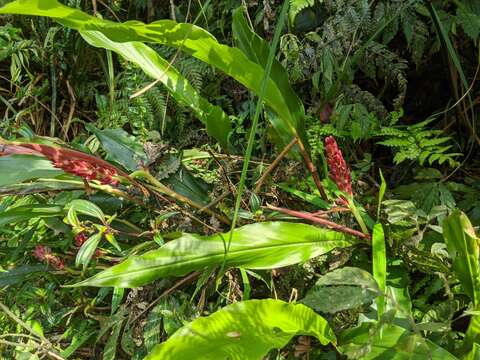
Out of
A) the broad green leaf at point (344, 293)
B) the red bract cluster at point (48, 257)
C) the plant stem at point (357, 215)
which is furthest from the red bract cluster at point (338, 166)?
the red bract cluster at point (48, 257)

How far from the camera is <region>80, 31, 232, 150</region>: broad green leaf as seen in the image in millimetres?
964

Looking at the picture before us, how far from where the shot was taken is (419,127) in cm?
99

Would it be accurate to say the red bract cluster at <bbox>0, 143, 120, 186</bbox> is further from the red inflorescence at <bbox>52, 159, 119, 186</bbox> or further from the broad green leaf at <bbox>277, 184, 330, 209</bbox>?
the broad green leaf at <bbox>277, 184, 330, 209</bbox>

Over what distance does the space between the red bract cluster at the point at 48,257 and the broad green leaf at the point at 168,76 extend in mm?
342

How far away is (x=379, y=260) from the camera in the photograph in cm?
83

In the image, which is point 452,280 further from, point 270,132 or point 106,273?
point 106,273

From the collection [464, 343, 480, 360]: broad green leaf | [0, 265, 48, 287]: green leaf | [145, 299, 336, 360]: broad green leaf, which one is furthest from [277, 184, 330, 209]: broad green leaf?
[0, 265, 48, 287]: green leaf

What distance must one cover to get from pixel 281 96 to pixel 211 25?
47 centimetres

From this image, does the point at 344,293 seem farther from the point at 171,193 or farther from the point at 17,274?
the point at 17,274

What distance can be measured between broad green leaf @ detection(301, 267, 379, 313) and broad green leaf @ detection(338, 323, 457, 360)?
0.04 metres

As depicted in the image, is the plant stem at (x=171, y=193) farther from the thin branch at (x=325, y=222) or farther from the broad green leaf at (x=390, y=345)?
the broad green leaf at (x=390, y=345)

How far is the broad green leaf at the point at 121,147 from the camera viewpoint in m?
1.01

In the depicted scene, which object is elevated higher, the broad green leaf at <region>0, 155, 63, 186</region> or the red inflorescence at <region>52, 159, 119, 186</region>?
the red inflorescence at <region>52, 159, 119, 186</region>

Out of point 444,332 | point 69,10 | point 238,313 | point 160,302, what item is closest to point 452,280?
point 444,332
